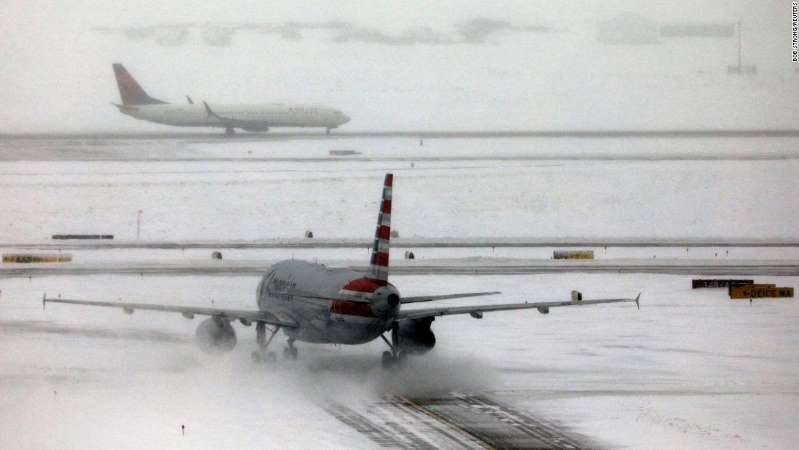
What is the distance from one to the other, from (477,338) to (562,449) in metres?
22.3

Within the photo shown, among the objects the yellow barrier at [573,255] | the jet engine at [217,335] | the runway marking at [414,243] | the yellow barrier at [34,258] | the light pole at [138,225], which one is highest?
the light pole at [138,225]

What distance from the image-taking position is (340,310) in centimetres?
5603

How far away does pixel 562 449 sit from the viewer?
44.2 meters

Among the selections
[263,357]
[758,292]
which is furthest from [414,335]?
[758,292]

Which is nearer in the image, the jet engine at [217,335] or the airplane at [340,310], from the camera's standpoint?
the airplane at [340,310]

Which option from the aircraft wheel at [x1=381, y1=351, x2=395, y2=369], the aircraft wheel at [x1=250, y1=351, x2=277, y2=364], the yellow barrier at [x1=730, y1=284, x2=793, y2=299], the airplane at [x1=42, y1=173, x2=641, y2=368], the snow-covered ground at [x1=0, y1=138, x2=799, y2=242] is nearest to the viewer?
the airplane at [x1=42, y1=173, x2=641, y2=368]

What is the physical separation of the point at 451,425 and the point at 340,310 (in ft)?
Result: 31.6

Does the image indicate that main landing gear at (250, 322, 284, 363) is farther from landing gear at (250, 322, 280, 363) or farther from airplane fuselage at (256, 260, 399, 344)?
airplane fuselage at (256, 260, 399, 344)

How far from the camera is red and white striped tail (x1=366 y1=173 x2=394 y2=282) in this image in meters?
54.2

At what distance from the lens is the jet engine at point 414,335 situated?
58.5 m

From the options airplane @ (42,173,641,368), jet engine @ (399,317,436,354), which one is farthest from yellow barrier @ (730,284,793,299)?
jet engine @ (399,317,436,354)

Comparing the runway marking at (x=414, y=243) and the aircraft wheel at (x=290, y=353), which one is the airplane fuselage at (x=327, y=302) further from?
the runway marking at (x=414, y=243)

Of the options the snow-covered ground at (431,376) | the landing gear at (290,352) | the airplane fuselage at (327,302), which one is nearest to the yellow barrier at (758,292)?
the snow-covered ground at (431,376)

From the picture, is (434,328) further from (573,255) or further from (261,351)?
(573,255)
